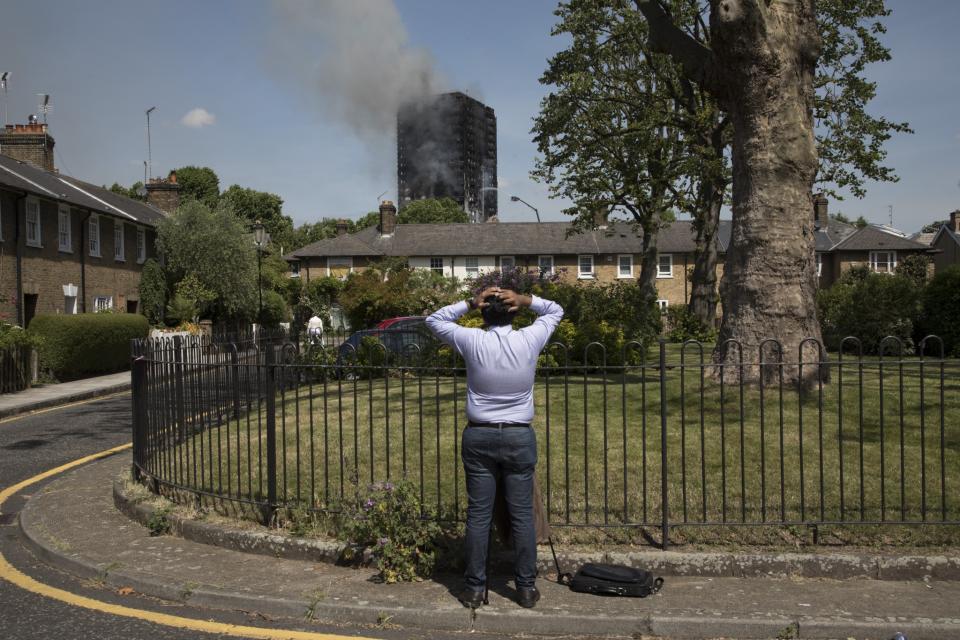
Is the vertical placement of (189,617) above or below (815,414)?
below

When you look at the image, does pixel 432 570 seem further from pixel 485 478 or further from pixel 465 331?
pixel 465 331

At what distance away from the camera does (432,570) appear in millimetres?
5781

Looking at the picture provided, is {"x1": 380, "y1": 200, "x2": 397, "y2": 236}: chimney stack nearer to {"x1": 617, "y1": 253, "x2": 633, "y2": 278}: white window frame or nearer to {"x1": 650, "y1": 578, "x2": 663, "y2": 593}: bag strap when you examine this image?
{"x1": 617, "y1": 253, "x2": 633, "y2": 278}: white window frame

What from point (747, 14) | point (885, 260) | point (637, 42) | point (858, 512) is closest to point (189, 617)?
point (858, 512)

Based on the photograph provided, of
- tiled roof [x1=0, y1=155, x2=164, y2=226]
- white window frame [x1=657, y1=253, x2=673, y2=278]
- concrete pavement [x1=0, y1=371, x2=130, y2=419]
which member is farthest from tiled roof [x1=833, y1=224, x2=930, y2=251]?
concrete pavement [x1=0, y1=371, x2=130, y2=419]

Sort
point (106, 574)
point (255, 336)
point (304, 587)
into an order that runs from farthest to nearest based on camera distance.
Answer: point (255, 336)
point (106, 574)
point (304, 587)

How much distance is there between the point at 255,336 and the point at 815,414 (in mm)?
6132

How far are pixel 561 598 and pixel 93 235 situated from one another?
104 ft

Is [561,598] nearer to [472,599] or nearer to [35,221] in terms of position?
[472,599]

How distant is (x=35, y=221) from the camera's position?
27.7 m

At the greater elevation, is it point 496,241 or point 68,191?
point 496,241

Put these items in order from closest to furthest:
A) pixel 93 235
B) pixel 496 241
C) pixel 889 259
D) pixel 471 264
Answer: pixel 93 235 → pixel 889 259 → pixel 471 264 → pixel 496 241

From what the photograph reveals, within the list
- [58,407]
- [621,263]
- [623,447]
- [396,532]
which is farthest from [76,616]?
[621,263]

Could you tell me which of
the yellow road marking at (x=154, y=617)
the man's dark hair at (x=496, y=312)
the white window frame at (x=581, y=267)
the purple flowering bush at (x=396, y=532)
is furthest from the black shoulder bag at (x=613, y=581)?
the white window frame at (x=581, y=267)
